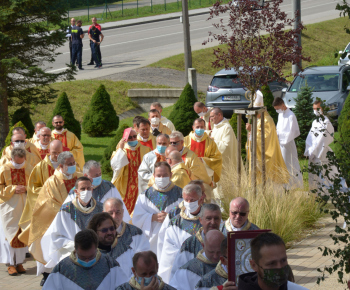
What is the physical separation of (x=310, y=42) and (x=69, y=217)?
28.5m

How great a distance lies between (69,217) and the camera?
6.64m

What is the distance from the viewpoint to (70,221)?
261 inches

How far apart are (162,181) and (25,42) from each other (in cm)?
891

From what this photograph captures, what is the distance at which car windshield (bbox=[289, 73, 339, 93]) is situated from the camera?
17.7m

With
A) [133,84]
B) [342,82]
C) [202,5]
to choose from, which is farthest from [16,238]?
[202,5]

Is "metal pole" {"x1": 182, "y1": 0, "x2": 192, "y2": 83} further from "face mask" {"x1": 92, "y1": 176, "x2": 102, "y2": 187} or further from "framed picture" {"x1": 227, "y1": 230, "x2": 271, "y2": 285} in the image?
"framed picture" {"x1": 227, "y1": 230, "x2": 271, "y2": 285}

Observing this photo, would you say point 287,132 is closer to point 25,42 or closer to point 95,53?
Answer: point 25,42

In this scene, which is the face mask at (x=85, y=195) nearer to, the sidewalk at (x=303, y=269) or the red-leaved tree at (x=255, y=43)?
the sidewalk at (x=303, y=269)

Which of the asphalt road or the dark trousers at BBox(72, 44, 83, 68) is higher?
the dark trousers at BBox(72, 44, 83, 68)

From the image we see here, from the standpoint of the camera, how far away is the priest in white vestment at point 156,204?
742 centimetres

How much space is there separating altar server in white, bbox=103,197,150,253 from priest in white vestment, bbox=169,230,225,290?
0.87 meters

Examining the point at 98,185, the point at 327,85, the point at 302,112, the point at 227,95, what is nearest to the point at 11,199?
the point at 98,185

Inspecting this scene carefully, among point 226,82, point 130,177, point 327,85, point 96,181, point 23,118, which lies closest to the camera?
point 96,181

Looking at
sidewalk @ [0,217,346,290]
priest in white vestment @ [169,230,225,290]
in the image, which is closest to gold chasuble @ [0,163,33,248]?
sidewalk @ [0,217,346,290]
